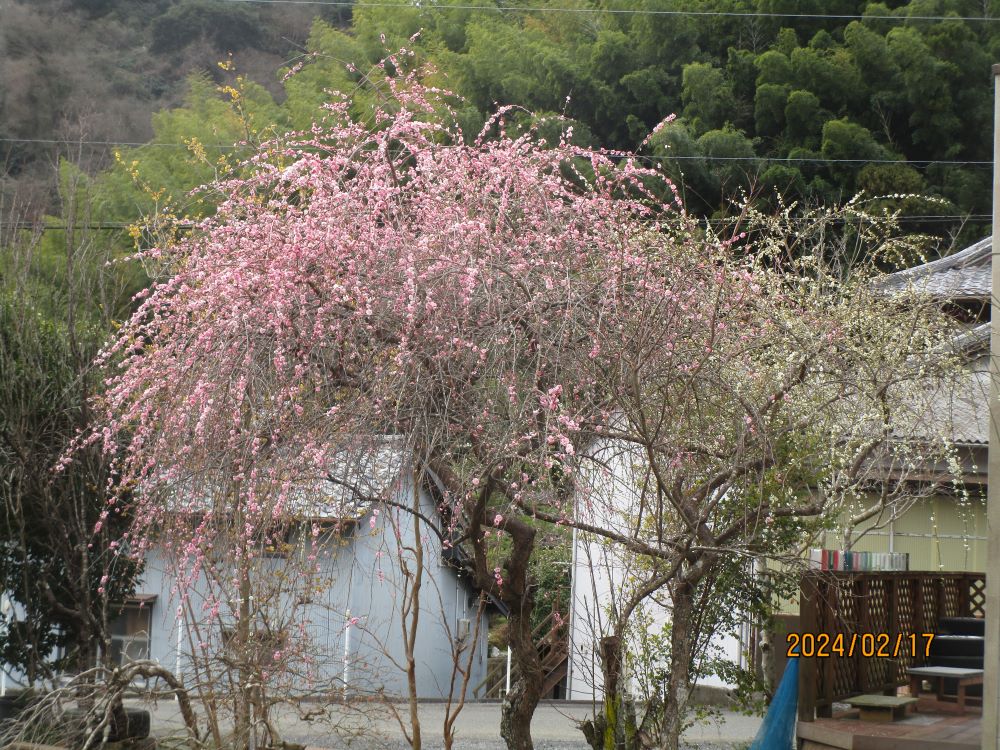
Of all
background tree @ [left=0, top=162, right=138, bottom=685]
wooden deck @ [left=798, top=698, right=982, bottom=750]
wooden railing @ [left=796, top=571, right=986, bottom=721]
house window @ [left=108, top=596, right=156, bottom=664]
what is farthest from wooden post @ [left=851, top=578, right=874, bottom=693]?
house window @ [left=108, top=596, right=156, bottom=664]

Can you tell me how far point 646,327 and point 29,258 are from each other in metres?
5.02

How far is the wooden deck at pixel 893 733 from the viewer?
5902 millimetres

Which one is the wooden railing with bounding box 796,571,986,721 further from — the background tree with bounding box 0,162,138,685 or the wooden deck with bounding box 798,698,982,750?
the background tree with bounding box 0,162,138,685

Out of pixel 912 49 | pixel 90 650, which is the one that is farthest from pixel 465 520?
pixel 912 49

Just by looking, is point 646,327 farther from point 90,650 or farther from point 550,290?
point 90,650

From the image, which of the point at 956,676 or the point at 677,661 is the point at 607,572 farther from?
the point at 677,661

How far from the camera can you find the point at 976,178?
1609cm

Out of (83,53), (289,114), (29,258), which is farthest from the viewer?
(83,53)

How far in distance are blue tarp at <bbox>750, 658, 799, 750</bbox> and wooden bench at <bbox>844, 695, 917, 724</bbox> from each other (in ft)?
1.75

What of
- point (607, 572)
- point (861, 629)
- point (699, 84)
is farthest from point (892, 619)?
point (699, 84)
